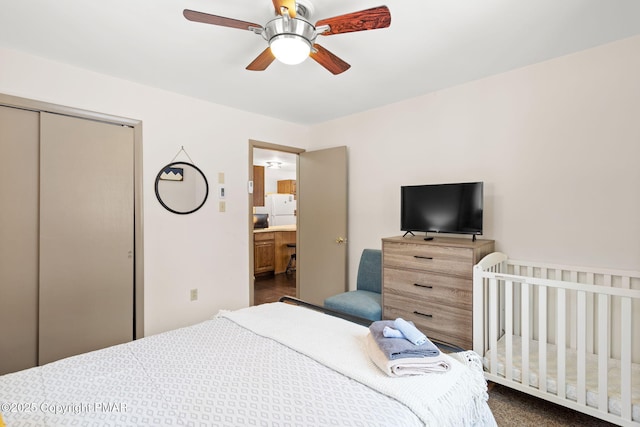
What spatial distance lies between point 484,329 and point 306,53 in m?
2.21

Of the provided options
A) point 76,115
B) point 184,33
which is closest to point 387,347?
point 184,33

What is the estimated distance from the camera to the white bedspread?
1104 millimetres

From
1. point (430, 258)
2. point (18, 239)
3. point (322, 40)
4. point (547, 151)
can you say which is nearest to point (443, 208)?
point (430, 258)

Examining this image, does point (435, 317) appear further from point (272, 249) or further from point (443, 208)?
point (272, 249)

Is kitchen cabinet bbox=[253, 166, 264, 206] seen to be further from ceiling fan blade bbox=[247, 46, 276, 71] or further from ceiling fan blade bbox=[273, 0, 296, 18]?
ceiling fan blade bbox=[273, 0, 296, 18]

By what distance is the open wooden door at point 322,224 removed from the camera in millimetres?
3648

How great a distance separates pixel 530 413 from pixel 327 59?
8.36ft

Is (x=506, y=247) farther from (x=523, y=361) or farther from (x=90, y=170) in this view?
(x=90, y=170)

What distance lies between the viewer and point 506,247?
2576 mm

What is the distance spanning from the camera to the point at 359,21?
1.53 meters

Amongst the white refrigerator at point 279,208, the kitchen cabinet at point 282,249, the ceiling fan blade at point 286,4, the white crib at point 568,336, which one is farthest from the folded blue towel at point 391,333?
the white refrigerator at point 279,208

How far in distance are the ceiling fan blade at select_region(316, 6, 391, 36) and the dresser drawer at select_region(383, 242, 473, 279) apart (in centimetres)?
163

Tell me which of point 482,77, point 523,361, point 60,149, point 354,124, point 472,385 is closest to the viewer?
point 472,385

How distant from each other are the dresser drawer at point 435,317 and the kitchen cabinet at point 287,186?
558 cm
